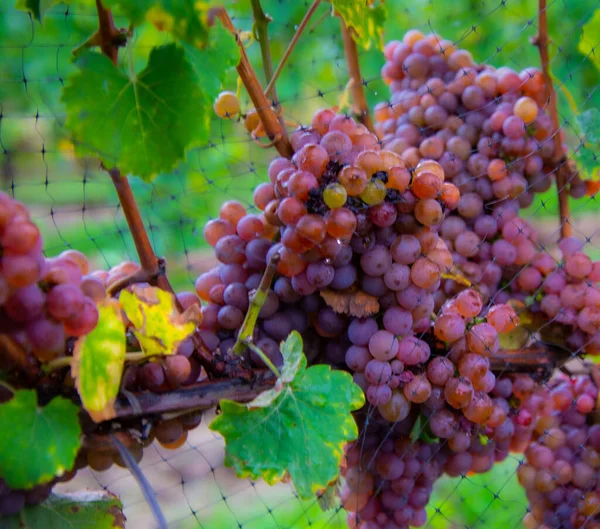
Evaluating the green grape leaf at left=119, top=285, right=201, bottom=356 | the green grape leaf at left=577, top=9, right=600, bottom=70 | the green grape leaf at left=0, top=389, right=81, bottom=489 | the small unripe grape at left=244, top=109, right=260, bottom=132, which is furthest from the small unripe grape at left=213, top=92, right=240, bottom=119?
the green grape leaf at left=577, top=9, right=600, bottom=70

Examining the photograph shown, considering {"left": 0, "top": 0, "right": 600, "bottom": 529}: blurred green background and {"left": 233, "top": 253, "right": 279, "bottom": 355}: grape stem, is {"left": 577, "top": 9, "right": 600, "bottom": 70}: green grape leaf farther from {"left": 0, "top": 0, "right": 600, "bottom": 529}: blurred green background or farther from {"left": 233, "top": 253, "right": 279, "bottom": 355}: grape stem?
{"left": 233, "top": 253, "right": 279, "bottom": 355}: grape stem

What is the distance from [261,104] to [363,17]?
179 millimetres

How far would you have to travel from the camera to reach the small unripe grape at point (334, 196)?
0.53 meters

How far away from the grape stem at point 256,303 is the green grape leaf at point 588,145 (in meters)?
0.42

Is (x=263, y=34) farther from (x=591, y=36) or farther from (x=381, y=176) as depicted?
(x=591, y=36)

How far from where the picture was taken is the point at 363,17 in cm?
69

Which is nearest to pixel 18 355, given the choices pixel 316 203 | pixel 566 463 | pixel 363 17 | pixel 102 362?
pixel 102 362

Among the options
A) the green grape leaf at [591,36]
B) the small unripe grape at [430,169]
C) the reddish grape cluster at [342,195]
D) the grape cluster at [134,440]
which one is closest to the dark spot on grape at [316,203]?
the reddish grape cluster at [342,195]

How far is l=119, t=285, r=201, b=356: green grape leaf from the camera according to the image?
0.48 m

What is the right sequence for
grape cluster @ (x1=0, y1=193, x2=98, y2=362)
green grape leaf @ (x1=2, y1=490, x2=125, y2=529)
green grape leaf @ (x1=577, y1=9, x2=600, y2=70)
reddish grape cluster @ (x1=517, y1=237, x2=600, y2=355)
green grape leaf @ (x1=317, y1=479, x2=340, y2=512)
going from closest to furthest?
1. grape cluster @ (x1=0, y1=193, x2=98, y2=362)
2. green grape leaf @ (x1=2, y1=490, x2=125, y2=529)
3. green grape leaf @ (x1=317, y1=479, x2=340, y2=512)
4. reddish grape cluster @ (x1=517, y1=237, x2=600, y2=355)
5. green grape leaf @ (x1=577, y1=9, x2=600, y2=70)

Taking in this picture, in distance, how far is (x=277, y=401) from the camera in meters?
0.51

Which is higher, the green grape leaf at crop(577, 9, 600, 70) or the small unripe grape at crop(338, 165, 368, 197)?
the green grape leaf at crop(577, 9, 600, 70)

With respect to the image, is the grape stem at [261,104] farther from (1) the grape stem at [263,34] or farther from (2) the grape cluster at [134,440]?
(2) the grape cluster at [134,440]

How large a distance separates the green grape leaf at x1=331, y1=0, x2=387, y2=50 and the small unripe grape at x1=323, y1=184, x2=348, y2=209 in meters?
0.21
